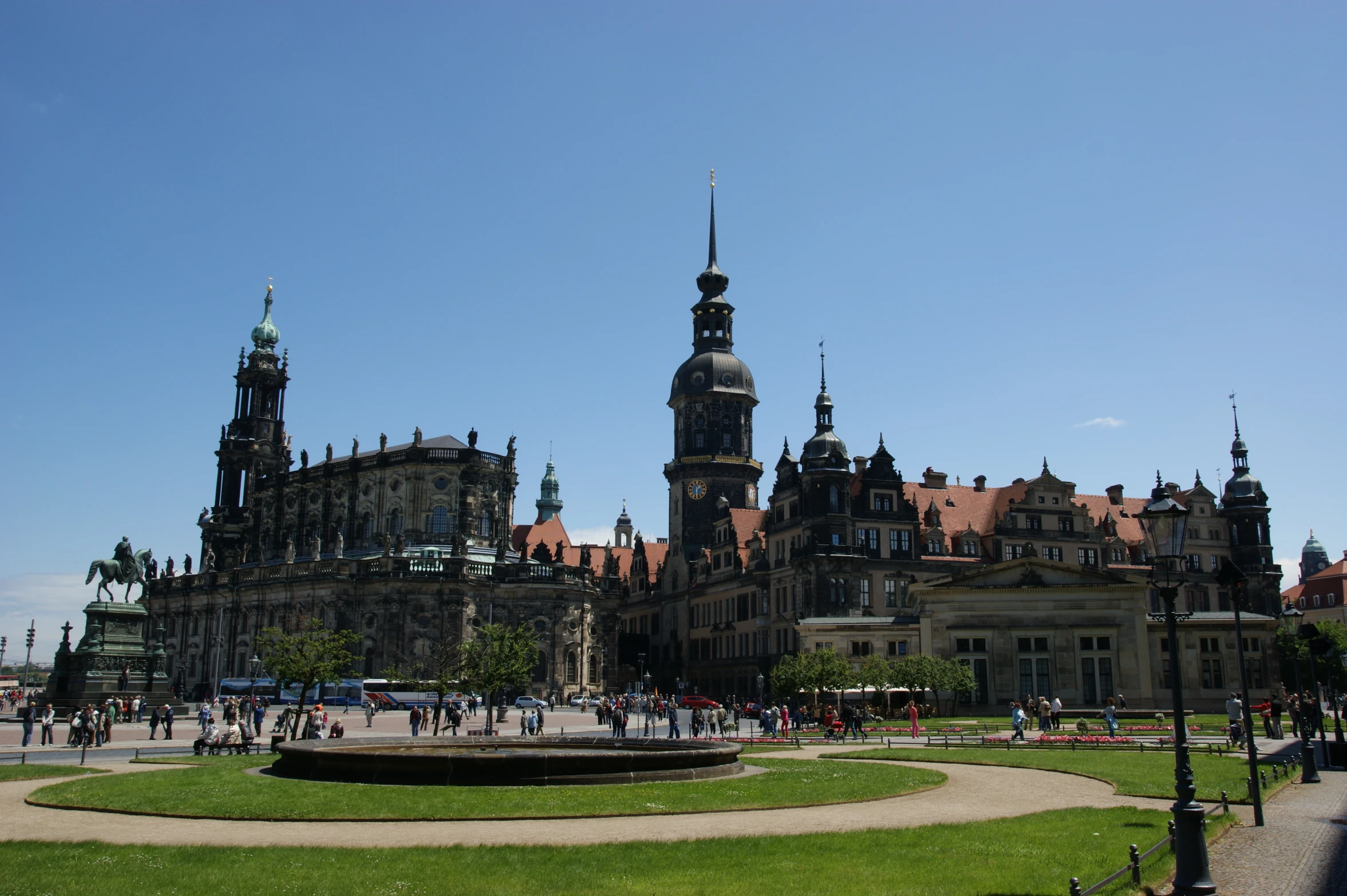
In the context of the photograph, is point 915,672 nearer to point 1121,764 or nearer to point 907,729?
point 907,729

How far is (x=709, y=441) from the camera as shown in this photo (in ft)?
339

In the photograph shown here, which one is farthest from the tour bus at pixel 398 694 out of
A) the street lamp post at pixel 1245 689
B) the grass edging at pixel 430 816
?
the street lamp post at pixel 1245 689

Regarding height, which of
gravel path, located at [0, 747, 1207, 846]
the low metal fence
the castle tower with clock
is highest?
the castle tower with clock

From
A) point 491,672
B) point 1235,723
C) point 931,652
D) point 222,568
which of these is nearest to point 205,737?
point 491,672

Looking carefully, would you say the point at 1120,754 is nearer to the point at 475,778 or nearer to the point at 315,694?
the point at 475,778

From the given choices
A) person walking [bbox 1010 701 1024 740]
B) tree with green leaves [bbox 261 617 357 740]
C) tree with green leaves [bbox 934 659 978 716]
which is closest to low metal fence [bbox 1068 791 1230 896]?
person walking [bbox 1010 701 1024 740]

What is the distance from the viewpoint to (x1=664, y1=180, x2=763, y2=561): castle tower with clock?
102 metres

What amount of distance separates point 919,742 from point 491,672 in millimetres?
20075

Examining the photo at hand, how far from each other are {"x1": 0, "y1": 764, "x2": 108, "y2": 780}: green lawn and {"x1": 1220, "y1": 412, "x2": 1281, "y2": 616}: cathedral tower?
282 feet

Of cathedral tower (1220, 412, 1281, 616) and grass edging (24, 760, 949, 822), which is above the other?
cathedral tower (1220, 412, 1281, 616)

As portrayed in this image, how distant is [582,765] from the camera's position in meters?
23.5

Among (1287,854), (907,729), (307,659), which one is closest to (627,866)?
(1287,854)

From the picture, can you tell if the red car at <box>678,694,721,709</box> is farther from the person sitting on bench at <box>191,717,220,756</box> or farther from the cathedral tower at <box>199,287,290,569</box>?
the cathedral tower at <box>199,287,290,569</box>

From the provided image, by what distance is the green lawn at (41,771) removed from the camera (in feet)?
87.1
